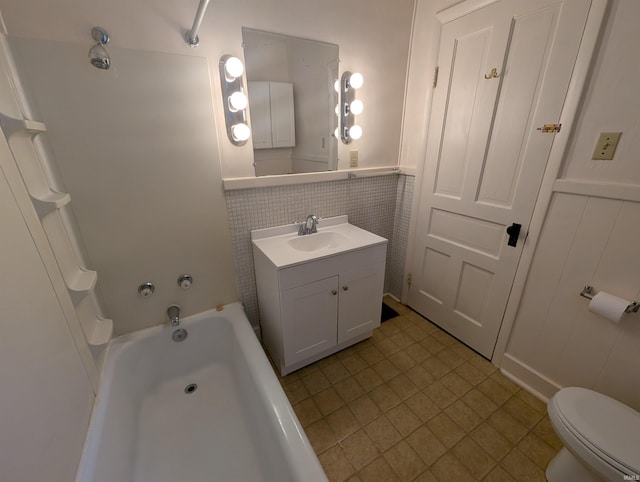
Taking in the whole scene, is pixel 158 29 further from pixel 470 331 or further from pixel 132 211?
pixel 470 331

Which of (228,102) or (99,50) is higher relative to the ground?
(99,50)

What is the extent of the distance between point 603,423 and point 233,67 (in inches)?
86.3

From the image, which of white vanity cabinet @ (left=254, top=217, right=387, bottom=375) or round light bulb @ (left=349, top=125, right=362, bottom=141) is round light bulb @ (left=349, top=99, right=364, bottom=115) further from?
white vanity cabinet @ (left=254, top=217, right=387, bottom=375)

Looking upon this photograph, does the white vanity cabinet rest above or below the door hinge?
below

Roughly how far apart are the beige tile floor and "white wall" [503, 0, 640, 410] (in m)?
0.31

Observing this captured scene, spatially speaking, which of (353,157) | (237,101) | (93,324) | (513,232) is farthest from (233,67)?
(513,232)

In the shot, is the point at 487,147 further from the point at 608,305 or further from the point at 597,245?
the point at 608,305

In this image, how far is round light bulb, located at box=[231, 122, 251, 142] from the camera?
4.68 feet

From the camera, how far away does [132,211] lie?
4.32ft

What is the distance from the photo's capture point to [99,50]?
107 centimetres

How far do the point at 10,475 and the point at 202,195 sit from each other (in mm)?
1158

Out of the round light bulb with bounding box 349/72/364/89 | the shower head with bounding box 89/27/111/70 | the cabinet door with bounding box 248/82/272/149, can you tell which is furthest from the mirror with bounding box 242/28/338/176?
the shower head with bounding box 89/27/111/70

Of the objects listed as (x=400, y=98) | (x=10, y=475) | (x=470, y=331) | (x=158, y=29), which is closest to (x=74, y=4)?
(x=158, y=29)

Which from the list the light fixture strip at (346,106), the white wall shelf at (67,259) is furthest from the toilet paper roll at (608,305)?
the white wall shelf at (67,259)
